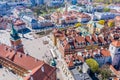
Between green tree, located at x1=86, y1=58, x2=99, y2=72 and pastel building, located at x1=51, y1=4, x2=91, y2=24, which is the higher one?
pastel building, located at x1=51, y1=4, x2=91, y2=24

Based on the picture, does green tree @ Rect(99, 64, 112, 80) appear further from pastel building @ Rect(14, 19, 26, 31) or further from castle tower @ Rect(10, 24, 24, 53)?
pastel building @ Rect(14, 19, 26, 31)

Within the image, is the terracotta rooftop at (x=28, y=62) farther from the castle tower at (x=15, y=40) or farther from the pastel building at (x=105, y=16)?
the pastel building at (x=105, y=16)

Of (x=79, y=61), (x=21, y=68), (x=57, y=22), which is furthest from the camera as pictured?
(x=57, y=22)

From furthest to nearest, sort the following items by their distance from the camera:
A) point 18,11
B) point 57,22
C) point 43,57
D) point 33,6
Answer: point 33,6 < point 18,11 < point 57,22 < point 43,57

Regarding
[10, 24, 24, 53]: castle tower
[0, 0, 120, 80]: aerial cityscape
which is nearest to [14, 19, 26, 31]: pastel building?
[0, 0, 120, 80]: aerial cityscape

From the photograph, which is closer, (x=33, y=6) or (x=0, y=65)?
(x=0, y=65)

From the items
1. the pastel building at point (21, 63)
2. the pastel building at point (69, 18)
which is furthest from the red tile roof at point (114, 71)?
the pastel building at point (69, 18)

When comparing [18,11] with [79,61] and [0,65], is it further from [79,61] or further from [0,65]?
[79,61]

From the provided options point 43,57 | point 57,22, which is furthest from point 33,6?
point 43,57
